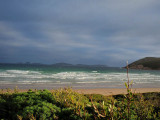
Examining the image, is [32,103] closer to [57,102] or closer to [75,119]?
[57,102]

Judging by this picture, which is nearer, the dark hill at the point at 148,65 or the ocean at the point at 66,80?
the ocean at the point at 66,80

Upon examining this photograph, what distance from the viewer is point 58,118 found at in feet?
14.9

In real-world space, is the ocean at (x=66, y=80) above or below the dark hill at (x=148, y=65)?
below

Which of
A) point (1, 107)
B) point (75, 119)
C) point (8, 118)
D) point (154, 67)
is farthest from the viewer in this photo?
point (154, 67)

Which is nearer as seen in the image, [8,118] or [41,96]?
[8,118]

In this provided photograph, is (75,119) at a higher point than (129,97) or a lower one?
lower

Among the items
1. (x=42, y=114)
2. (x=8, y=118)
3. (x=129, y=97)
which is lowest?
(x=8, y=118)

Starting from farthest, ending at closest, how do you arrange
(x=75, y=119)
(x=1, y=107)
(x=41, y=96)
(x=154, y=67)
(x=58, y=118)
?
(x=154, y=67) → (x=41, y=96) → (x=1, y=107) → (x=58, y=118) → (x=75, y=119)

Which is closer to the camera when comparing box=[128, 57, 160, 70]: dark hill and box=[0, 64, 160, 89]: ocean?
box=[0, 64, 160, 89]: ocean

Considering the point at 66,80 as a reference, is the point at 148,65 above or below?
above

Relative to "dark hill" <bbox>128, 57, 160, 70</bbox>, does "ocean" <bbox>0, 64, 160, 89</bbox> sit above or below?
below

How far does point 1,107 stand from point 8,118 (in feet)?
2.62

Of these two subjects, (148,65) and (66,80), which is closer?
(66,80)

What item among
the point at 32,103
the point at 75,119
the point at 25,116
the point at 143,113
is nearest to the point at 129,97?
the point at 75,119
